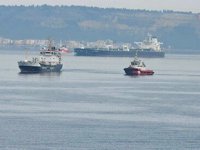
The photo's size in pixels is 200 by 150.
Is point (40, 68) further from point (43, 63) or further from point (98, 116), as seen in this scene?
point (98, 116)

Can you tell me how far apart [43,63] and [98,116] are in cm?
6033

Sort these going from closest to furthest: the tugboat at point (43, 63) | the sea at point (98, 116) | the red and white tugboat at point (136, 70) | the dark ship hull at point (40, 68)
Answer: the sea at point (98, 116) → the dark ship hull at point (40, 68) → the tugboat at point (43, 63) → the red and white tugboat at point (136, 70)

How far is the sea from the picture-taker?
49.5 metres

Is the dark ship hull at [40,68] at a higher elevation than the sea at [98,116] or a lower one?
lower

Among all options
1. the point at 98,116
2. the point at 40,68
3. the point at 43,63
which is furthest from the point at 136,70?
the point at 98,116

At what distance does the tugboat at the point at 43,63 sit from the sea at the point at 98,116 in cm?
2096

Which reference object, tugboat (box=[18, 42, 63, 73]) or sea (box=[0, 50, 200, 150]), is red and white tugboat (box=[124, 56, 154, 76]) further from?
sea (box=[0, 50, 200, 150])

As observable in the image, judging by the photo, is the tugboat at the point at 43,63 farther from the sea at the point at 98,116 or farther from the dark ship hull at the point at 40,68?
the sea at the point at 98,116

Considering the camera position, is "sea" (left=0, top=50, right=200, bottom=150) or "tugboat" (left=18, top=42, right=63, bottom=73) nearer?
"sea" (left=0, top=50, right=200, bottom=150)

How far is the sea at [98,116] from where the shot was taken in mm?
49500

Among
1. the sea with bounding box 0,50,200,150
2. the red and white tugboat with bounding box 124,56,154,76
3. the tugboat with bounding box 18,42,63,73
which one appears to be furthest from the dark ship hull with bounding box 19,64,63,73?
the sea with bounding box 0,50,200,150

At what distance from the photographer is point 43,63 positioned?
120 m

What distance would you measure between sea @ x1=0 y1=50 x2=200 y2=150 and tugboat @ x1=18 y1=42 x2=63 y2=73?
21.0 metres

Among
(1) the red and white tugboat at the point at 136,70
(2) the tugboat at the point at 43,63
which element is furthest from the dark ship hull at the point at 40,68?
(1) the red and white tugboat at the point at 136,70
